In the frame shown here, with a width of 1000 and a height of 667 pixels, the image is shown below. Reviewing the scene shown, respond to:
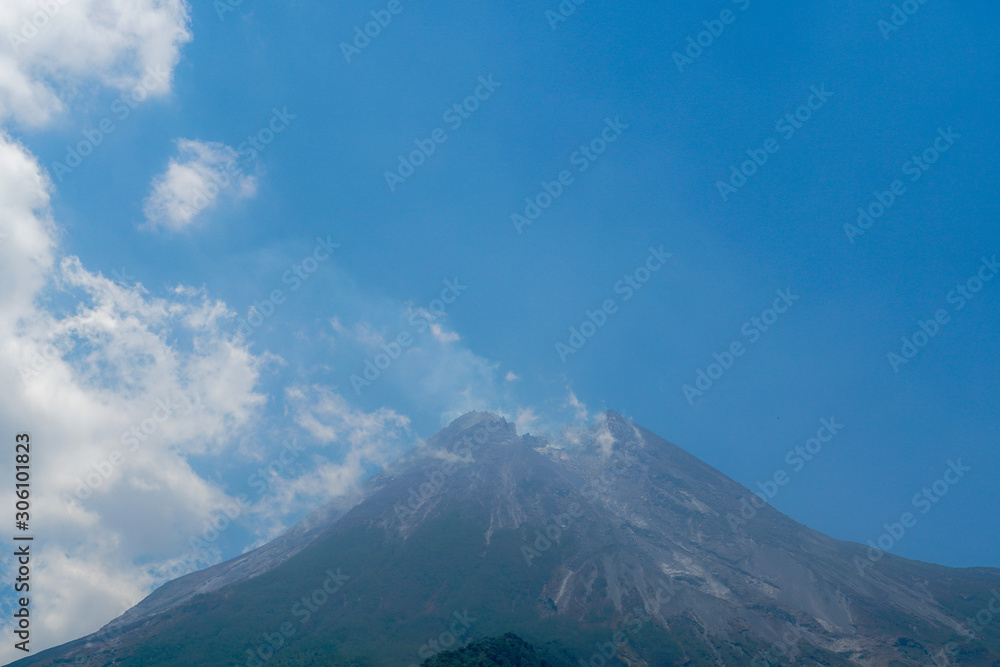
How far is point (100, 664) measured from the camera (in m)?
135

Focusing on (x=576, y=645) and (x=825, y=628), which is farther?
(x=825, y=628)

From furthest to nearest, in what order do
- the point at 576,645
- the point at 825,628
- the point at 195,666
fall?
the point at 825,628 → the point at 576,645 → the point at 195,666

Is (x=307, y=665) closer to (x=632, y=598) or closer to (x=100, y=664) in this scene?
(x=100, y=664)

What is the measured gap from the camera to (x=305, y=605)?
168750mm

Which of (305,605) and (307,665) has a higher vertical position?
(305,605)

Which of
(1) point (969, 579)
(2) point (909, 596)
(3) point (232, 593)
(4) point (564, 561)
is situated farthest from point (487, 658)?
(1) point (969, 579)

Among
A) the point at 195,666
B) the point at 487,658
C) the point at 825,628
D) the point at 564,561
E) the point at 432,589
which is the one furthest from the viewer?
the point at 564,561

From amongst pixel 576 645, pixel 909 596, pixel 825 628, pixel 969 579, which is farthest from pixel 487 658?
pixel 969 579

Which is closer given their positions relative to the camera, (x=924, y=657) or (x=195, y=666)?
(x=195, y=666)

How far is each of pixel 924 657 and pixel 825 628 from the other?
24.9m

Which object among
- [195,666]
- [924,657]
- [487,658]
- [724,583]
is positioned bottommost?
[924,657]

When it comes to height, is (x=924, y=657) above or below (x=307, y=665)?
below

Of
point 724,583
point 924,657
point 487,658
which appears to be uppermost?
point 487,658

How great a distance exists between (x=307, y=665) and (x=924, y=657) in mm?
164426
